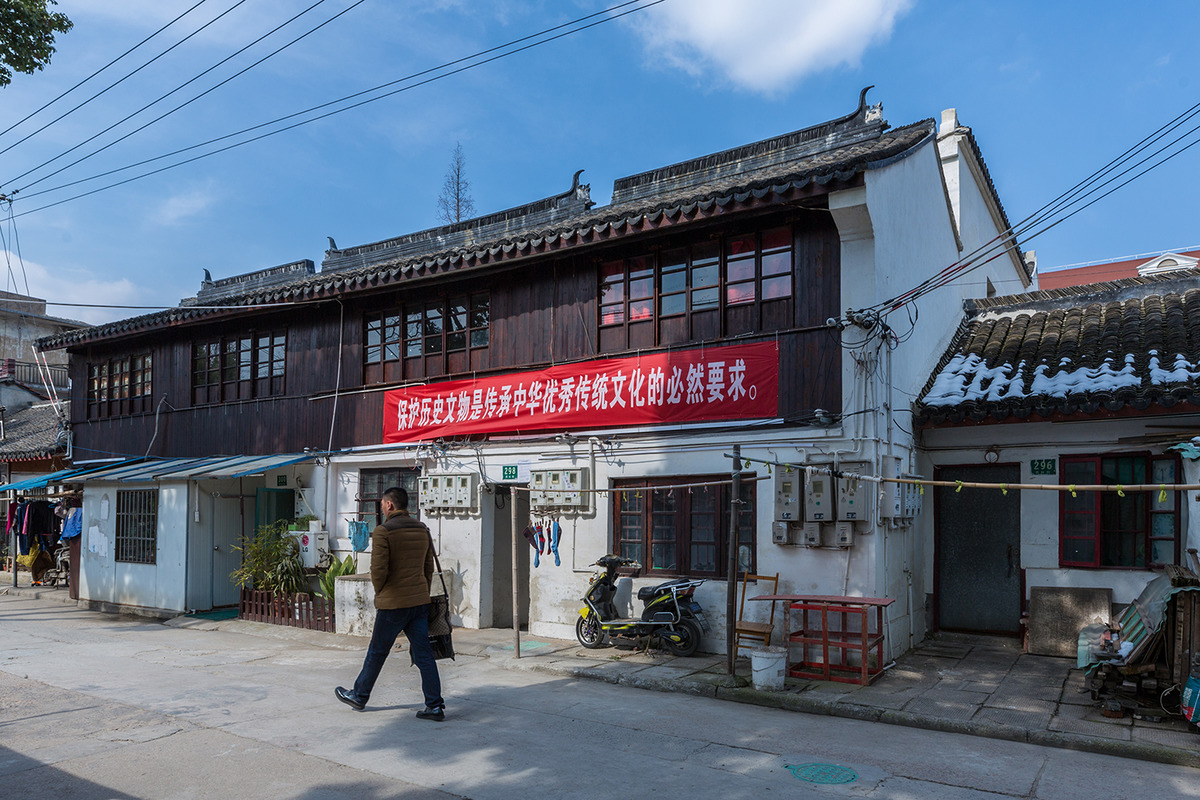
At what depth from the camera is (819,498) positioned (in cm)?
941

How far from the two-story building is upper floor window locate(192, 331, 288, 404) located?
2.4 inches

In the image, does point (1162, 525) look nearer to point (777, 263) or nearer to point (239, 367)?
point (777, 263)

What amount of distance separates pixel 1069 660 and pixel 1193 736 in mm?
3406

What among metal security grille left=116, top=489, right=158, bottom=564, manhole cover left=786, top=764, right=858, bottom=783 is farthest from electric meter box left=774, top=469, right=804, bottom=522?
metal security grille left=116, top=489, right=158, bottom=564

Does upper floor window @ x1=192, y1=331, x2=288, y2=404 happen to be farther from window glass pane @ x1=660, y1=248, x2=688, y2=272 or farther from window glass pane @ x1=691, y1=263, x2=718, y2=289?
window glass pane @ x1=691, y1=263, x2=718, y2=289

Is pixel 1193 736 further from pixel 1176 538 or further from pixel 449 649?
pixel 449 649

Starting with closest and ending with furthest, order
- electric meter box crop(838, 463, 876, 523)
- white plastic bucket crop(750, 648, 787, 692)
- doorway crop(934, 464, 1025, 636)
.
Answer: white plastic bucket crop(750, 648, 787, 692)
electric meter box crop(838, 463, 876, 523)
doorway crop(934, 464, 1025, 636)

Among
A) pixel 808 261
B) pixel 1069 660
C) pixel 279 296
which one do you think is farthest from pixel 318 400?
pixel 1069 660

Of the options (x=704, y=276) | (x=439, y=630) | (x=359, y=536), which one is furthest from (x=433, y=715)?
(x=359, y=536)

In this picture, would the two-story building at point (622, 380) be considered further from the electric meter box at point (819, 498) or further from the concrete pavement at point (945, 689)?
the concrete pavement at point (945, 689)

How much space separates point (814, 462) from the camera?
9648 mm

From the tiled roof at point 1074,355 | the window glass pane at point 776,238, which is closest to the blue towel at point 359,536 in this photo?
the window glass pane at point 776,238

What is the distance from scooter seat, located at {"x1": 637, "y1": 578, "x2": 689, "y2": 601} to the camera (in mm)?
10117

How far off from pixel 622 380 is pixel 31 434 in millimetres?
20527
